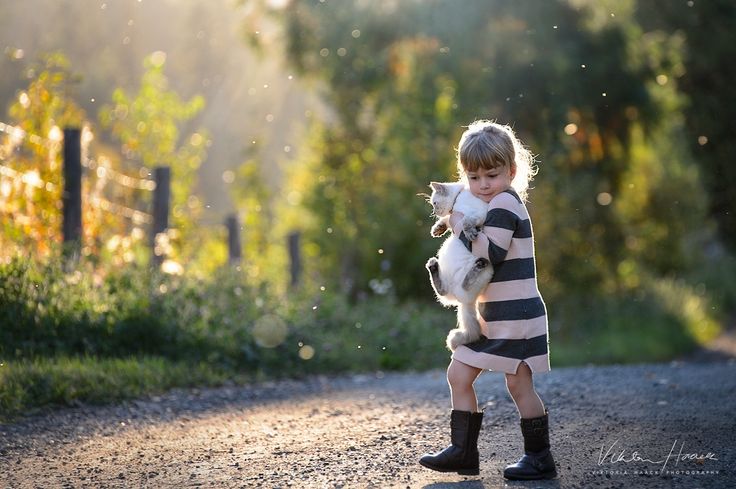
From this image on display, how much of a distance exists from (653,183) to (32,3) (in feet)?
48.7

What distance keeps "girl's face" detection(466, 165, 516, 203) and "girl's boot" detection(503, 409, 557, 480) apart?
983 mm

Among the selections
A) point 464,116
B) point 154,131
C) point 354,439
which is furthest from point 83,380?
point 464,116

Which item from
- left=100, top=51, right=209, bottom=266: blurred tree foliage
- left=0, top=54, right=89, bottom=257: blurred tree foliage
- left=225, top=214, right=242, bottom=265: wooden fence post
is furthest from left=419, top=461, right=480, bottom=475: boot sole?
left=225, top=214, right=242, bottom=265: wooden fence post

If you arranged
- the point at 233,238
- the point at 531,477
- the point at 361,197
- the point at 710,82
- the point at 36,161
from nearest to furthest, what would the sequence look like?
1. the point at 531,477
2. the point at 36,161
3. the point at 233,238
4. the point at 361,197
5. the point at 710,82

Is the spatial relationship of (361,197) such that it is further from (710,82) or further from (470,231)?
(470,231)

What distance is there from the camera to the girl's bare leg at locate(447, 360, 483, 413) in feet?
13.0

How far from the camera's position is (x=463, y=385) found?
3957 millimetres

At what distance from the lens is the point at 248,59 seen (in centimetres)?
3856

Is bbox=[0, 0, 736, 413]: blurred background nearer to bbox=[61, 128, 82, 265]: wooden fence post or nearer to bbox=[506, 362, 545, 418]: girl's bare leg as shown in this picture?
bbox=[61, 128, 82, 265]: wooden fence post

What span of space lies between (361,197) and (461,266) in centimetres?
1168

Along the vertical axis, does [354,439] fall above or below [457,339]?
below

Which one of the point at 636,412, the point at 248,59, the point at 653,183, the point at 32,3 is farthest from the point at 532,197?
the point at 248,59

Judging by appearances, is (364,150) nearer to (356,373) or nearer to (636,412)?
(356,373)

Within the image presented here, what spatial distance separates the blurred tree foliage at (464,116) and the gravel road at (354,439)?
8.00 metres
